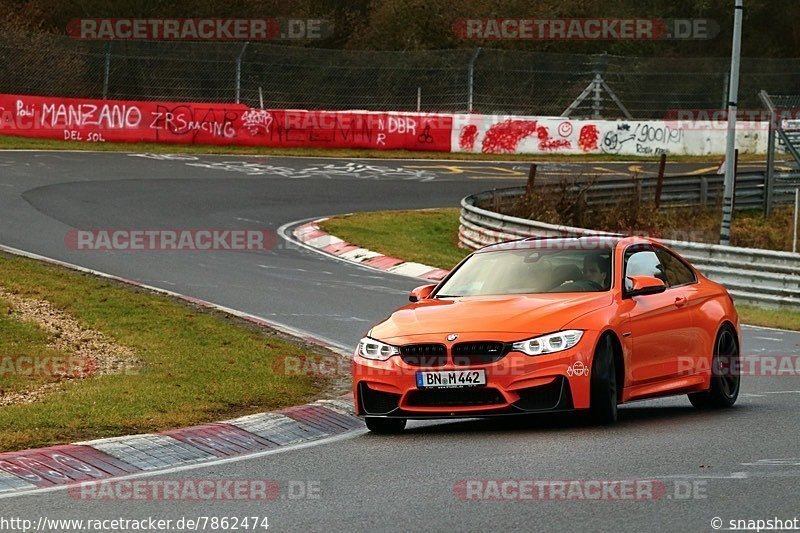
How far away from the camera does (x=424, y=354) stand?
10.5m

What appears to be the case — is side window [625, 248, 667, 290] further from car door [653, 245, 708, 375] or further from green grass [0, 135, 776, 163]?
green grass [0, 135, 776, 163]

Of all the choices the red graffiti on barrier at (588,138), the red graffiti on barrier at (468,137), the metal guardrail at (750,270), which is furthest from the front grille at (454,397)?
the red graffiti on barrier at (588,138)

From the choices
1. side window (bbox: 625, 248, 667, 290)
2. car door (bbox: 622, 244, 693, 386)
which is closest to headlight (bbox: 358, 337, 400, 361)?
car door (bbox: 622, 244, 693, 386)

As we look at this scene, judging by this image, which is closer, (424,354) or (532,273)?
(424,354)

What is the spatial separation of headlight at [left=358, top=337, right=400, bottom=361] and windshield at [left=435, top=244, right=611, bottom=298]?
1.01m

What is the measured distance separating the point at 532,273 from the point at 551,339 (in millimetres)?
1400

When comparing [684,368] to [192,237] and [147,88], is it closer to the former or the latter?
[192,237]

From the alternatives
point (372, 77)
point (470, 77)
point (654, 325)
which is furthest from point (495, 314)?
point (372, 77)

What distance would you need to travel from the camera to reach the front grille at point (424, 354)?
10453mm

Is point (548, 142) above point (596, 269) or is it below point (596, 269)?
below

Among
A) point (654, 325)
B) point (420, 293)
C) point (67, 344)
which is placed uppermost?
point (420, 293)

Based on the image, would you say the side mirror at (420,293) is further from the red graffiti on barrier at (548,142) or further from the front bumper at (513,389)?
the red graffiti on barrier at (548,142)

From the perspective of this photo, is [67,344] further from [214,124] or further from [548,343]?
[214,124]

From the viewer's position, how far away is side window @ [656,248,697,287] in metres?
12.3
